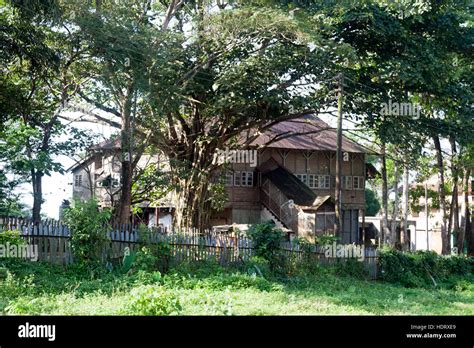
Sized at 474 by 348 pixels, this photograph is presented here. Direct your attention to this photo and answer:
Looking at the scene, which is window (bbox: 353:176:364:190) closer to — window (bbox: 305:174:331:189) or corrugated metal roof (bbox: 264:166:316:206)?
window (bbox: 305:174:331:189)

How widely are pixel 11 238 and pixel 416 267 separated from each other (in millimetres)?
16069

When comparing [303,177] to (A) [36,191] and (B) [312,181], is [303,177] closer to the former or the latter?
(B) [312,181]

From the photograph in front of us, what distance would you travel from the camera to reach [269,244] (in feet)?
65.0

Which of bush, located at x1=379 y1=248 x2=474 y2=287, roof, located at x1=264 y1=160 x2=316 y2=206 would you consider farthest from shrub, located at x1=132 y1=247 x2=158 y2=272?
roof, located at x1=264 y1=160 x2=316 y2=206

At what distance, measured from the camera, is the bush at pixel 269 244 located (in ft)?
64.8

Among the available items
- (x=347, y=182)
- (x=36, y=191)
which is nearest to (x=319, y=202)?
(x=347, y=182)

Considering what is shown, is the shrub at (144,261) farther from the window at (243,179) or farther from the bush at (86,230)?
the window at (243,179)

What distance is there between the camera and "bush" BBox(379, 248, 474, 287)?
76.8 feet

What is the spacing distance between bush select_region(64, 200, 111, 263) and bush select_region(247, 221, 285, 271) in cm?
533

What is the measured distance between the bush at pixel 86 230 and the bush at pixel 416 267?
38.8 ft

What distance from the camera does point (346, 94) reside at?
2559cm

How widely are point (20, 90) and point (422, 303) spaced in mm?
16147
